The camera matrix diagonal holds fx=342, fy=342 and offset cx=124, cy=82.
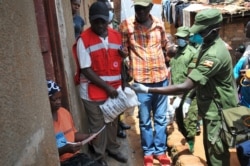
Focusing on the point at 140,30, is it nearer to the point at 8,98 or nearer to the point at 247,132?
the point at 247,132

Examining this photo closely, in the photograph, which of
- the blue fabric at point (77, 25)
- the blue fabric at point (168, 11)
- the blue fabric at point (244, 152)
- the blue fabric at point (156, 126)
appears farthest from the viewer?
the blue fabric at point (168, 11)

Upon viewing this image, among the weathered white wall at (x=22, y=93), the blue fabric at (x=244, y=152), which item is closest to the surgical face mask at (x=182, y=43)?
the blue fabric at (x=244, y=152)

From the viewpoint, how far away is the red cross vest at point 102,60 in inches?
139

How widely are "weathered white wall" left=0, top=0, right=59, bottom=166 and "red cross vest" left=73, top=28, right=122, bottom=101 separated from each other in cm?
184

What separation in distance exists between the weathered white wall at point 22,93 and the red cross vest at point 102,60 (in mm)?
1840

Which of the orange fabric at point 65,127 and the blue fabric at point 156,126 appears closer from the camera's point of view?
the orange fabric at point 65,127

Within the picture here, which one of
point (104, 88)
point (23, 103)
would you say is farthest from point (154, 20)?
point (23, 103)

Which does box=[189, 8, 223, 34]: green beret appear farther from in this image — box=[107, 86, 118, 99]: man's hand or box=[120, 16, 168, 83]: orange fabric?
box=[107, 86, 118, 99]: man's hand

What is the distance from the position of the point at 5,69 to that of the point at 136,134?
4606mm

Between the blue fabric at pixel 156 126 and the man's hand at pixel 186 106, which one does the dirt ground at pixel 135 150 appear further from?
the man's hand at pixel 186 106

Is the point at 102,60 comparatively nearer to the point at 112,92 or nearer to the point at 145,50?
the point at 112,92

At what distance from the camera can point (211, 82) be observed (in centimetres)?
353

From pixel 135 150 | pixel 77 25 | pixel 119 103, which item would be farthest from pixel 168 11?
pixel 119 103

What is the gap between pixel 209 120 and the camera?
3643 mm
